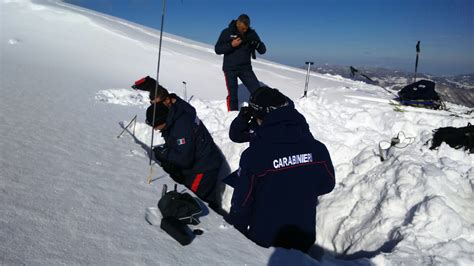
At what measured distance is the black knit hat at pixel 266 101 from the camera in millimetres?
2924

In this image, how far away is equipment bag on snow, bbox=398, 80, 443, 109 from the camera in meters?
6.66

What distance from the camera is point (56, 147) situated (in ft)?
11.2

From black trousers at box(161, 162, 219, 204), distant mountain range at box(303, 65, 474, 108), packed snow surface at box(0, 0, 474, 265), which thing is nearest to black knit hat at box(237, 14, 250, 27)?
packed snow surface at box(0, 0, 474, 265)

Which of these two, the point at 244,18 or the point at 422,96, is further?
the point at 422,96

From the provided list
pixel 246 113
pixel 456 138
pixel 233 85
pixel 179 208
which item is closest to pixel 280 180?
pixel 179 208

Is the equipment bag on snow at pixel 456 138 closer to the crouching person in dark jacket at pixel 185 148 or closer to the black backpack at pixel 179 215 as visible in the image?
the crouching person in dark jacket at pixel 185 148

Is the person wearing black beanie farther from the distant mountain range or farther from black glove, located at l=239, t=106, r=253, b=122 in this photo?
the distant mountain range

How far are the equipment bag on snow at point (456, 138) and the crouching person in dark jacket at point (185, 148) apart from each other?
3123mm

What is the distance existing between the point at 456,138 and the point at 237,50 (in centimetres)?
396

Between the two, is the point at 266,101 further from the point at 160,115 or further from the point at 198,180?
the point at 198,180

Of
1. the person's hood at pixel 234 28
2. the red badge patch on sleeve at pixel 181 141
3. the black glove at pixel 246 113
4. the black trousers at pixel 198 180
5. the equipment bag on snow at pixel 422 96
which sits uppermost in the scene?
the person's hood at pixel 234 28

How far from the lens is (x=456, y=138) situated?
443 cm

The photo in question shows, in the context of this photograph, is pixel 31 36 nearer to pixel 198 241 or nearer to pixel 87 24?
pixel 87 24

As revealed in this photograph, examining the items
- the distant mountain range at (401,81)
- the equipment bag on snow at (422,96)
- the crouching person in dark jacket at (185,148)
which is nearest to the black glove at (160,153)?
the crouching person in dark jacket at (185,148)
